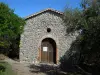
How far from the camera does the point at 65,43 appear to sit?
2384 centimetres

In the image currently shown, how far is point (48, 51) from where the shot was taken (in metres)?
24.1

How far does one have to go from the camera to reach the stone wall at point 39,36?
2369 centimetres

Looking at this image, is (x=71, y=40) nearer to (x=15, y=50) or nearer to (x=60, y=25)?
(x=60, y=25)

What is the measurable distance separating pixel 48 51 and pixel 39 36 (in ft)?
6.42

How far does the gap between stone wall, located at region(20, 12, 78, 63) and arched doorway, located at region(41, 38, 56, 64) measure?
569mm

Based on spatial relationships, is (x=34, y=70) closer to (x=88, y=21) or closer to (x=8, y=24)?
(x=8, y=24)

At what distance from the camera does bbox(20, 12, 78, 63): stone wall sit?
933 inches

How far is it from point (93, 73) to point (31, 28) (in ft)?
28.7

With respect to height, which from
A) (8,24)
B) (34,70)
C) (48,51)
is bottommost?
(34,70)

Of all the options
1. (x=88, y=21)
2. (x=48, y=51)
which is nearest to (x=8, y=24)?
(x=88, y=21)

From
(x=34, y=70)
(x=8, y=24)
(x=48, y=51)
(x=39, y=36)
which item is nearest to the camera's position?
(x=8, y=24)

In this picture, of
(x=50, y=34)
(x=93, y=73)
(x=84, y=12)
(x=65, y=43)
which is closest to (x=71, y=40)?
(x=65, y=43)

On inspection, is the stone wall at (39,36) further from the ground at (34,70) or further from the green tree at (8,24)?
the green tree at (8,24)

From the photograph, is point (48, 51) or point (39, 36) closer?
point (39, 36)
